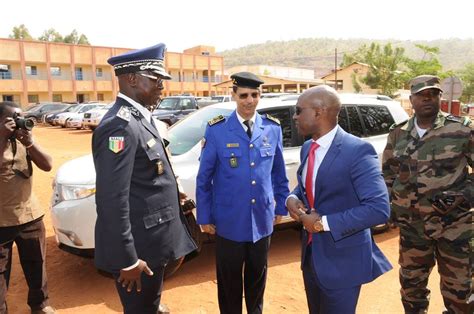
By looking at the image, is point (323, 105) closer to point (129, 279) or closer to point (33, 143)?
point (129, 279)

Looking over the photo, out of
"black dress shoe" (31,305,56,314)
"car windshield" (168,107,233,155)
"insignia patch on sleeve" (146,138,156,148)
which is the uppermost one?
→ "insignia patch on sleeve" (146,138,156,148)

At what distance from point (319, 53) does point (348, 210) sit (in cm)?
18834

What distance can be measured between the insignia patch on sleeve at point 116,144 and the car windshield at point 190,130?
241cm

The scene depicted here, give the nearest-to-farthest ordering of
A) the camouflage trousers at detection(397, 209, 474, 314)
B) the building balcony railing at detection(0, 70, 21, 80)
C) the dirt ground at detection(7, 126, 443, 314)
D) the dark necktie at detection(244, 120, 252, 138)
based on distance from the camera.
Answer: the camouflage trousers at detection(397, 209, 474, 314) < the dark necktie at detection(244, 120, 252, 138) < the dirt ground at detection(7, 126, 443, 314) < the building balcony railing at detection(0, 70, 21, 80)

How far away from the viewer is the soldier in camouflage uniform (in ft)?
9.41

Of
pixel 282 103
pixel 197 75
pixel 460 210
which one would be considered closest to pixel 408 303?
pixel 460 210

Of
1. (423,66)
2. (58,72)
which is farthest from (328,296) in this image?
(58,72)

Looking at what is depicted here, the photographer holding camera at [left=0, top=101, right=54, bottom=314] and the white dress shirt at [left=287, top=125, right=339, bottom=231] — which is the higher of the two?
the white dress shirt at [left=287, top=125, right=339, bottom=231]

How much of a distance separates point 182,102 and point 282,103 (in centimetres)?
1253

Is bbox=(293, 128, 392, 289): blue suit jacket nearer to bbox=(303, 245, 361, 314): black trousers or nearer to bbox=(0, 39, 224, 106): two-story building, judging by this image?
bbox=(303, 245, 361, 314): black trousers

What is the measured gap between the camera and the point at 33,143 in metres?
3.29

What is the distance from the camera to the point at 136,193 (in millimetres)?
2088

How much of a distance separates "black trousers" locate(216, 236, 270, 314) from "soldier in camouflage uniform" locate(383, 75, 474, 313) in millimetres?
1176

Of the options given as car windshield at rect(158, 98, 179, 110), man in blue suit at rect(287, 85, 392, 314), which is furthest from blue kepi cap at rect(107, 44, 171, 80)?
car windshield at rect(158, 98, 179, 110)
